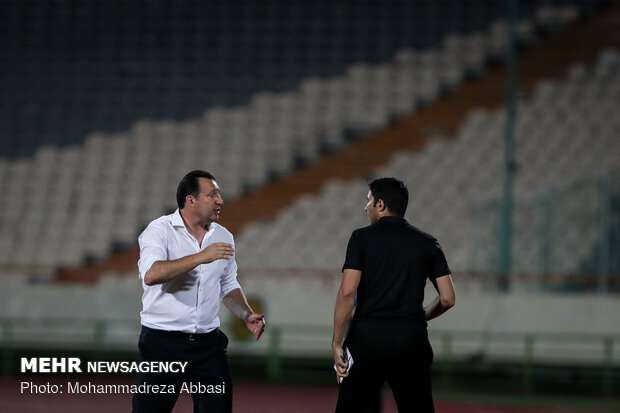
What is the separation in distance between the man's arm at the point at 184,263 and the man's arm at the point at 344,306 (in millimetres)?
709

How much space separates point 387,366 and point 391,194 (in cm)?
92

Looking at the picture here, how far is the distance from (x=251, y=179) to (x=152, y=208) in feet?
6.94

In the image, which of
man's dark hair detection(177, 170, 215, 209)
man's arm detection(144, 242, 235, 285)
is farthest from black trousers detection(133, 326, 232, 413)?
man's dark hair detection(177, 170, 215, 209)

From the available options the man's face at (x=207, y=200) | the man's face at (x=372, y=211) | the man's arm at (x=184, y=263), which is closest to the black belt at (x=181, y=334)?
the man's arm at (x=184, y=263)

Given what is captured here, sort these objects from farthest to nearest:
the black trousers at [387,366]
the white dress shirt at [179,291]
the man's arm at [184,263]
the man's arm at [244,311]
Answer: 1. the man's arm at [244,311]
2. the black trousers at [387,366]
3. the white dress shirt at [179,291]
4. the man's arm at [184,263]

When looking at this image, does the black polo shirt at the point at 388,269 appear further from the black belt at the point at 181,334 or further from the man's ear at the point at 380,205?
the black belt at the point at 181,334

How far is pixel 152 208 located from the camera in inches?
837

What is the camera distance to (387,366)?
6129 mm

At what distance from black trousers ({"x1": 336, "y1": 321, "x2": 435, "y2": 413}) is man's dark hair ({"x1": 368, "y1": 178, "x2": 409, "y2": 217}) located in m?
0.63

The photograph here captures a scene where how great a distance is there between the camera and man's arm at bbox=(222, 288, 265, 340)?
6.19m

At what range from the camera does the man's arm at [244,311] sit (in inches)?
244

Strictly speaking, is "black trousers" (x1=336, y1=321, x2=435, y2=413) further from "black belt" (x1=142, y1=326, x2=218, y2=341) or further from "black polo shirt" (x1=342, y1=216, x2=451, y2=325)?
"black belt" (x1=142, y1=326, x2=218, y2=341)

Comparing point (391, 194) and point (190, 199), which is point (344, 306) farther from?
point (190, 199)

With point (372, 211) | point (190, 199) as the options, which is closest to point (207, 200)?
point (190, 199)
